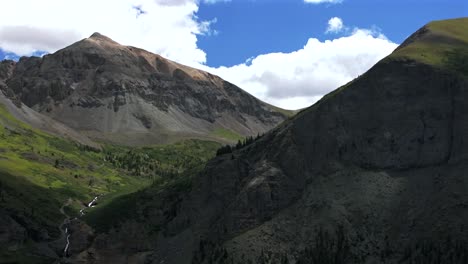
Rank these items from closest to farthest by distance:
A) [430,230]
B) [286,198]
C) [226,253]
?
[430,230], [226,253], [286,198]

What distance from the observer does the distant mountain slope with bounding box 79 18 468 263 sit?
504ft

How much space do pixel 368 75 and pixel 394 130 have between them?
75.5ft

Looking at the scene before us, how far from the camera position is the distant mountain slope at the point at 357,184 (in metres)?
154

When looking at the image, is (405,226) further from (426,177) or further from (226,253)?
(226,253)

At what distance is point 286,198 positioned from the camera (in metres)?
175

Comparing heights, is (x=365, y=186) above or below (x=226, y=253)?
above

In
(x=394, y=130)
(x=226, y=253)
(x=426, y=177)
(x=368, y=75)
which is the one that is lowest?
(x=226, y=253)

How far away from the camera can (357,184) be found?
170 meters

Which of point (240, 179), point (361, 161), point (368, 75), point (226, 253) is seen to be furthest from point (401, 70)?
point (226, 253)

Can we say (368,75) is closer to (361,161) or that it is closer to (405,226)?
(361,161)

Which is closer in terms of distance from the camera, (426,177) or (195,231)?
(426,177)

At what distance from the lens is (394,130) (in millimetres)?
178500

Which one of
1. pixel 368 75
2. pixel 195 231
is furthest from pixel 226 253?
pixel 368 75

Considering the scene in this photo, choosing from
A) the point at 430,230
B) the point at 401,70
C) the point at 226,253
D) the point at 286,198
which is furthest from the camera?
the point at 401,70
